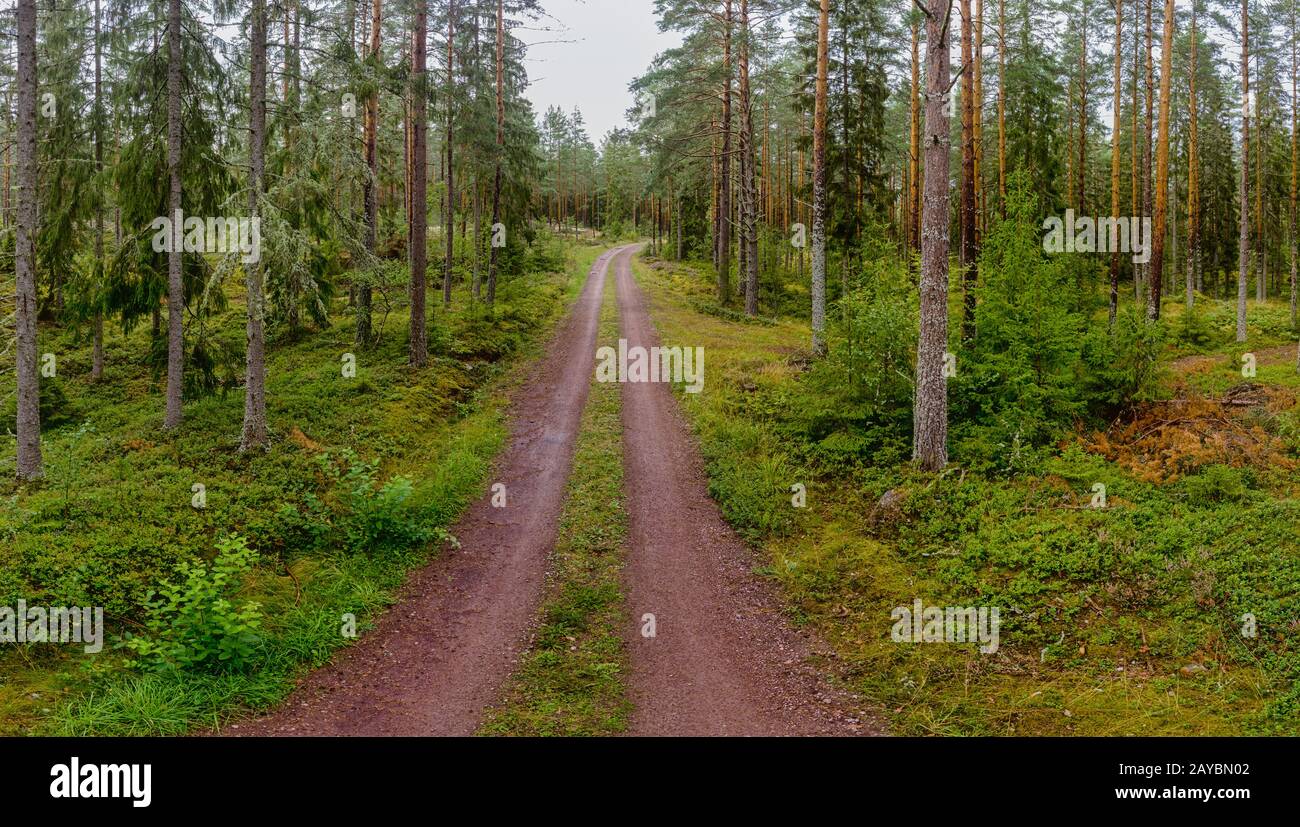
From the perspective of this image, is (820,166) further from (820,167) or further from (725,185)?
(725,185)

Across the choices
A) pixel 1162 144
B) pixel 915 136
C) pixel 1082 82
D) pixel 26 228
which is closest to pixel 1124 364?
pixel 1162 144

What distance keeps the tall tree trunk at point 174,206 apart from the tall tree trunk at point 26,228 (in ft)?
8.20

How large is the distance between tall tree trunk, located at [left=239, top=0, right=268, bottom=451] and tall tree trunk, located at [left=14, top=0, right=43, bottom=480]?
323 centimetres

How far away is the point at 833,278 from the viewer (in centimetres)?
3725

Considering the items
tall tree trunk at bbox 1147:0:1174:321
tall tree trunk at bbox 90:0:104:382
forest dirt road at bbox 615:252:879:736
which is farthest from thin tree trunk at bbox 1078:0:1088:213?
tall tree trunk at bbox 90:0:104:382

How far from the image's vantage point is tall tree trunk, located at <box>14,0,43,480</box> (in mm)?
11688

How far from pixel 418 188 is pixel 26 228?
8.68m

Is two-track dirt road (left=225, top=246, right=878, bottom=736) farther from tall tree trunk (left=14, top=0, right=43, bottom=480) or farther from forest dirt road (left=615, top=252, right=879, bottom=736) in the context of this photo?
tall tree trunk (left=14, top=0, right=43, bottom=480)

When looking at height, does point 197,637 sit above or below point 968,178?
below

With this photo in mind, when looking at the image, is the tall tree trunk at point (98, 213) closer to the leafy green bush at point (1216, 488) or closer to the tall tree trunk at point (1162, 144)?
the leafy green bush at point (1216, 488)

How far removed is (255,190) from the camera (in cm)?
1318
